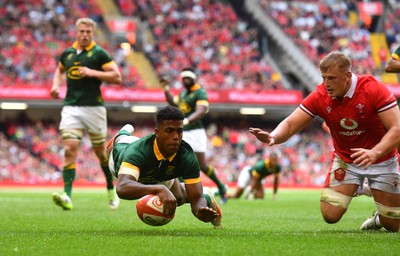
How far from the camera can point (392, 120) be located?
747cm

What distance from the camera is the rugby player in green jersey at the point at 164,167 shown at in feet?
23.2

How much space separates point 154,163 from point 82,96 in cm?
501

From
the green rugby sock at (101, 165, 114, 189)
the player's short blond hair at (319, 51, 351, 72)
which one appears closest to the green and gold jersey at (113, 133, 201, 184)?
the player's short blond hair at (319, 51, 351, 72)

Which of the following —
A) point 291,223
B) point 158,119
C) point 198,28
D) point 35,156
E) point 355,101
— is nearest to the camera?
point 158,119

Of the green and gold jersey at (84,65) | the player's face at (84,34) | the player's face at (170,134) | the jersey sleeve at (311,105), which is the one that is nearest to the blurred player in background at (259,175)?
the green and gold jersey at (84,65)

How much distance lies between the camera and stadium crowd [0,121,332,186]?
33.5m

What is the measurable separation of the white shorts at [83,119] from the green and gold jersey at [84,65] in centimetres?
9

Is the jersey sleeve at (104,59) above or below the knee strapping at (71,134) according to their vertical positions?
above

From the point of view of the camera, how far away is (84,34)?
12.0 meters

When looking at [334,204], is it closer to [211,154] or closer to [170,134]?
[170,134]

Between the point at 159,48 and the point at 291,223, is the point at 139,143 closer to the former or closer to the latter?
the point at 291,223

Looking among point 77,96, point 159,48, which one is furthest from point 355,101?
point 159,48

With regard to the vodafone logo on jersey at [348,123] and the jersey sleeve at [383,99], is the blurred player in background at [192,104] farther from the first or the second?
the jersey sleeve at [383,99]

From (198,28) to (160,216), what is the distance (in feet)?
111
